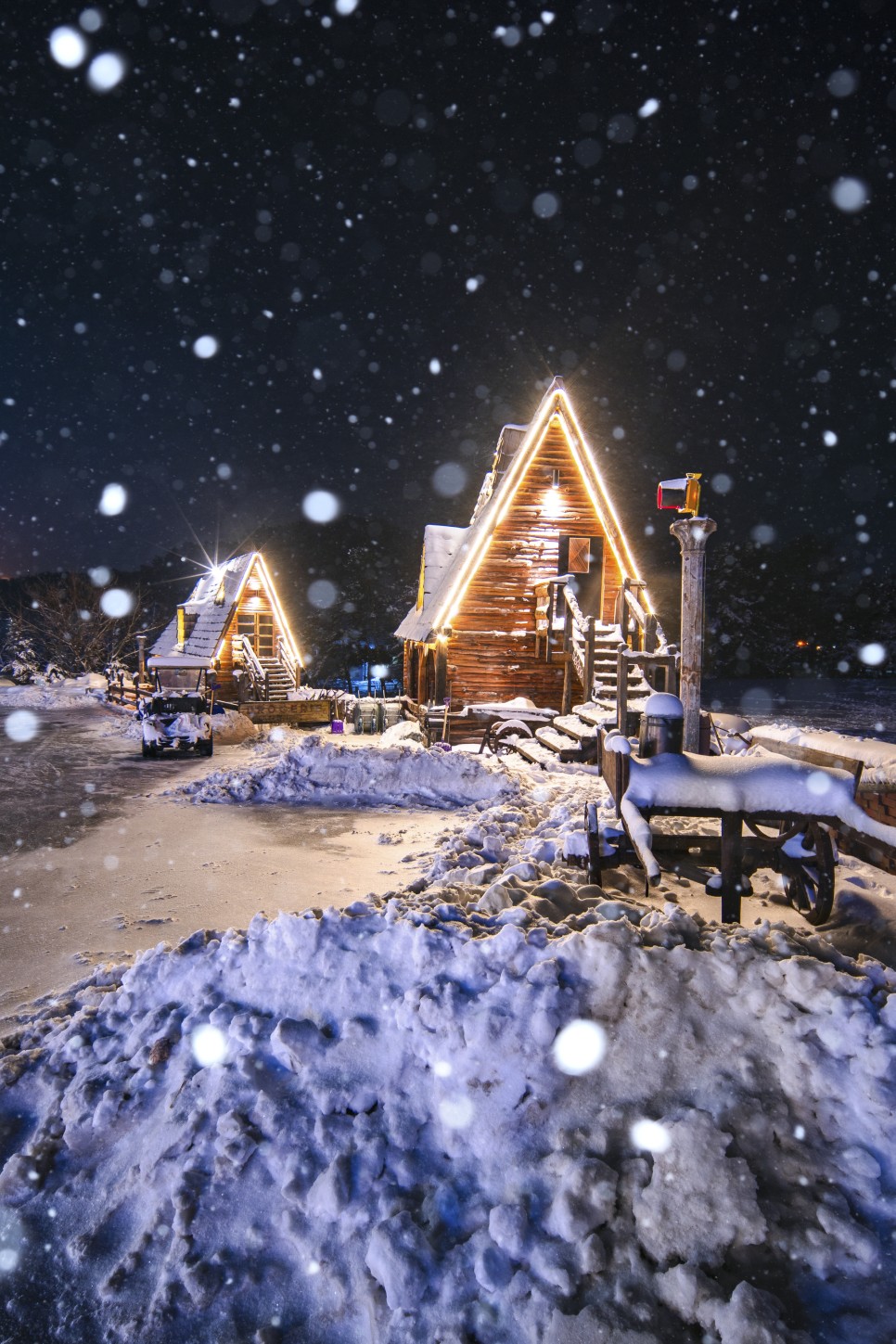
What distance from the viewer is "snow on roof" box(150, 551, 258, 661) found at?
2575 centimetres

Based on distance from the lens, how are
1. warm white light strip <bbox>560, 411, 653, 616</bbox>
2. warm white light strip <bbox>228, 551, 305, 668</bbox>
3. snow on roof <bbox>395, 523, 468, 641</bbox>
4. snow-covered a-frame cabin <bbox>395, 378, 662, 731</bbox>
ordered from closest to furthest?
1. snow-covered a-frame cabin <bbox>395, 378, 662, 731</bbox>
2. warm white light strip <bbox>560, 411, 653, 616</bbox>
3. snow on roof <bbox>395, 523, 468, 641</bbox>
4. warm white light strip <bbox>228, 551, 305, 668</bbox>

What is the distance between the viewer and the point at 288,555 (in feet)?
160

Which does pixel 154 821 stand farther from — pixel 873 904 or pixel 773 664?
pixel 773 664

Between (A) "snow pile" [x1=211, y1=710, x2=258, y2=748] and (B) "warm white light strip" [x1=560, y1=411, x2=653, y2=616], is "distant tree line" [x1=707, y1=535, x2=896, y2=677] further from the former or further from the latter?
(A) "snow pile" [x1=211, y1=710, x2=258, y2=748]

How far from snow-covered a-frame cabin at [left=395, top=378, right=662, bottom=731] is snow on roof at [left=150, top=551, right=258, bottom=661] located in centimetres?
1217

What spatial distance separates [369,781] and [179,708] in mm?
9237

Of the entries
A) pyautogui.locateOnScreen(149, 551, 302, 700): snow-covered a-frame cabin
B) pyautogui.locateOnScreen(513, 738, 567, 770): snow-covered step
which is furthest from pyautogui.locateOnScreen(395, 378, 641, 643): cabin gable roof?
pyautogui.locateOnScreen(149, 551, 302, 700): snow-covered a-frame cabin

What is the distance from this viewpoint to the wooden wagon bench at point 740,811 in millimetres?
4953

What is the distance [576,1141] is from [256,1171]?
56.6 inches

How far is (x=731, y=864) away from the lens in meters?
5.12

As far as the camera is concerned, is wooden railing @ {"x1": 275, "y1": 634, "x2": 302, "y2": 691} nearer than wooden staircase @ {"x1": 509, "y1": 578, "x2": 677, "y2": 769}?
No

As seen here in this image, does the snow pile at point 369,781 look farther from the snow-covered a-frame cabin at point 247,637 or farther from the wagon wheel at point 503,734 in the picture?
the snow-covered a-frame cabin at point 247,637

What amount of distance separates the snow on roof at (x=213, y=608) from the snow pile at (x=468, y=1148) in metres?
23.0

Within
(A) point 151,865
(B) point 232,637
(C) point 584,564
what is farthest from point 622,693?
(B) point 232,637
